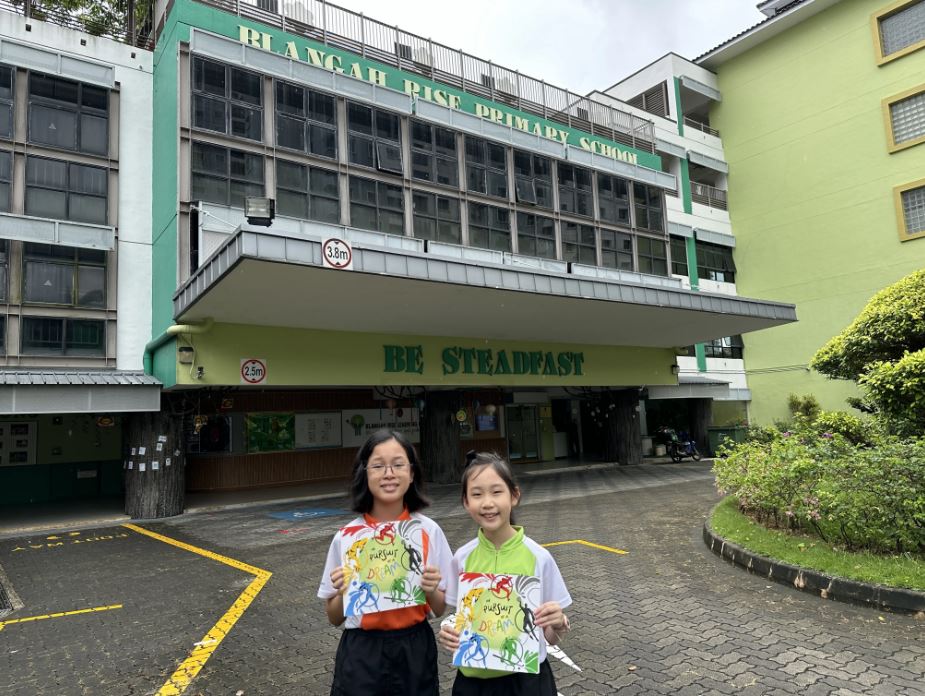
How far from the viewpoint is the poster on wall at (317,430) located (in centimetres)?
1811

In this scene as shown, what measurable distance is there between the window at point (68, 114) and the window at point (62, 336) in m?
3.97

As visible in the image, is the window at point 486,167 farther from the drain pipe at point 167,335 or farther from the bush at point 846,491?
the bush at point 846,491

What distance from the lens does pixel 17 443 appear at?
15.9 meters

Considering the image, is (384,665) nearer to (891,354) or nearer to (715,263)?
(891,354)

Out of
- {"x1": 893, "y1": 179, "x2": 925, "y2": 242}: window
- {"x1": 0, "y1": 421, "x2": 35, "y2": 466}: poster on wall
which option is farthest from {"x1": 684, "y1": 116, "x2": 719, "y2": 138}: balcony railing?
{"x1": 0, "y1": 421, "x2": 35, "y2": 466}: poster on wall

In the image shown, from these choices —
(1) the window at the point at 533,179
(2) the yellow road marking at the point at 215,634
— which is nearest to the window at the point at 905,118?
(1) the window at the point at 533,179

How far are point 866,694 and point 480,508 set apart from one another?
3250mm

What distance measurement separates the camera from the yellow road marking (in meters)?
4.34

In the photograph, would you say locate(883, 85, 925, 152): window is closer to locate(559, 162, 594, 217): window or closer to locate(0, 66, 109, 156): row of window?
locate(559, 162, 594, 217): window

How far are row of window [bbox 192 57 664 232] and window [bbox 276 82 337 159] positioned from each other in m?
0.02

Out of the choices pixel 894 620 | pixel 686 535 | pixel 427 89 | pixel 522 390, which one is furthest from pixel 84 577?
pixel 522 390

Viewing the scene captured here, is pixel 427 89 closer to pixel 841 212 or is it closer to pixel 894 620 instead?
pixel 894 620

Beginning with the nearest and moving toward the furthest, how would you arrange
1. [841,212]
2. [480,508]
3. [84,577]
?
[480,508]
[84,577]
[841,212]

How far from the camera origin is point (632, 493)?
14.5 metres
